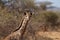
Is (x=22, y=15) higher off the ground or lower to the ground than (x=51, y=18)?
higher

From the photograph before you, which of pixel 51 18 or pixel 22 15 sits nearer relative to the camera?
pixel 22 15

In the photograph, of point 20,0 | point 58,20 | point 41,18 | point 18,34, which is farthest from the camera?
point 58,20

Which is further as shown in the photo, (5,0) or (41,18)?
(41,18)

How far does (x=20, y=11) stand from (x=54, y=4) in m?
13.1

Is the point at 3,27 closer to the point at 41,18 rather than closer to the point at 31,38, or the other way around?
the point at 31,38

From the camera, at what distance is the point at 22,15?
36.6 feet

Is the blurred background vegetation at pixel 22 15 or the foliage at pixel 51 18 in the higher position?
the blurred background vegetation at pixel 22 15

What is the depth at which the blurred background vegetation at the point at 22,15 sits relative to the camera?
33.2ft

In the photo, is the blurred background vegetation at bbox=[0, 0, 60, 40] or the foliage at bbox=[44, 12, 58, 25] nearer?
the blurred background vegetation at bbox=[0, 0, 60, 40]

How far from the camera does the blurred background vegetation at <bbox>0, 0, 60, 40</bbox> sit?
33.2ft

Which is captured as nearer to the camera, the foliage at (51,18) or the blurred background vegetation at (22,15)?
the blurred background vegetation at (22,15)

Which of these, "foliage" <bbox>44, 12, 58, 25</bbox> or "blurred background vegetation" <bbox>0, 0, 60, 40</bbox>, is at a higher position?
"blurred background vegetation" <bbox>0, 0, 60, 40</bbox>

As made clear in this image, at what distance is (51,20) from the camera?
1745 centimetres

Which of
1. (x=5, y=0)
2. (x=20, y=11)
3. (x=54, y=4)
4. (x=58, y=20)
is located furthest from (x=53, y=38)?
(x=54, y=4)
